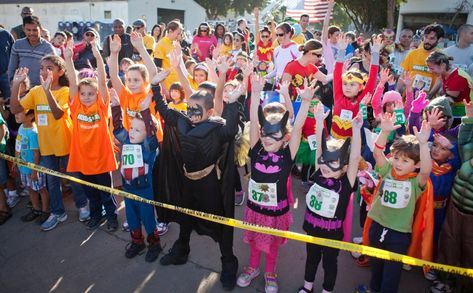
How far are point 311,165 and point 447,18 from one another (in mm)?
18795

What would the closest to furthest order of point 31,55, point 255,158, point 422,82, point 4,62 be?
point 255,158 < point 31,55 < point 422,82 < point 4,62

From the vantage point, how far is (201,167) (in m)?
2.96

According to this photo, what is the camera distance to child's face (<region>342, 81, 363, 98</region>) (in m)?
3.83

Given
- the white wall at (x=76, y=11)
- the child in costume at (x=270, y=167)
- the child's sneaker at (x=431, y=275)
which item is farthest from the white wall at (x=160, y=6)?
the child's sneaker at (x=431, y=275)

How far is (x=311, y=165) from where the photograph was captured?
4.93 m

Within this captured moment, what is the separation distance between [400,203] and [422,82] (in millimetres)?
3187

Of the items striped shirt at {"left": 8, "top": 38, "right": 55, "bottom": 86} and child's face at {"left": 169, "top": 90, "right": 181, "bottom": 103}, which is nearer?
child's face at {"left": 169, "top": 90, "right": 181, "bottom": 103}

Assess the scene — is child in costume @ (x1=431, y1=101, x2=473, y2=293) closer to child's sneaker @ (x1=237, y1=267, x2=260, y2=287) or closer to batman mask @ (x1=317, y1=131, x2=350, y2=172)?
batman mask @ (x1=317, y1=131, x2=350, y2=172)

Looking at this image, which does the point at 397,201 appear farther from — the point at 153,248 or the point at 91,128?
the point at 91,128

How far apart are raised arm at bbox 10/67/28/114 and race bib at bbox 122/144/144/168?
1.39 m

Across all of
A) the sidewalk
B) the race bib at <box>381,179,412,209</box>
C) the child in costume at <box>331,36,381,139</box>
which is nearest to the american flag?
the child in costume at <box>331,36,381,139</box>

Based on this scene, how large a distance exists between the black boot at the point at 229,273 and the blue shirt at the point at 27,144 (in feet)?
8.21

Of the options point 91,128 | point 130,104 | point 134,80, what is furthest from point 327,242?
point 91,128

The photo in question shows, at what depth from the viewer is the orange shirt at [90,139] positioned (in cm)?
364
